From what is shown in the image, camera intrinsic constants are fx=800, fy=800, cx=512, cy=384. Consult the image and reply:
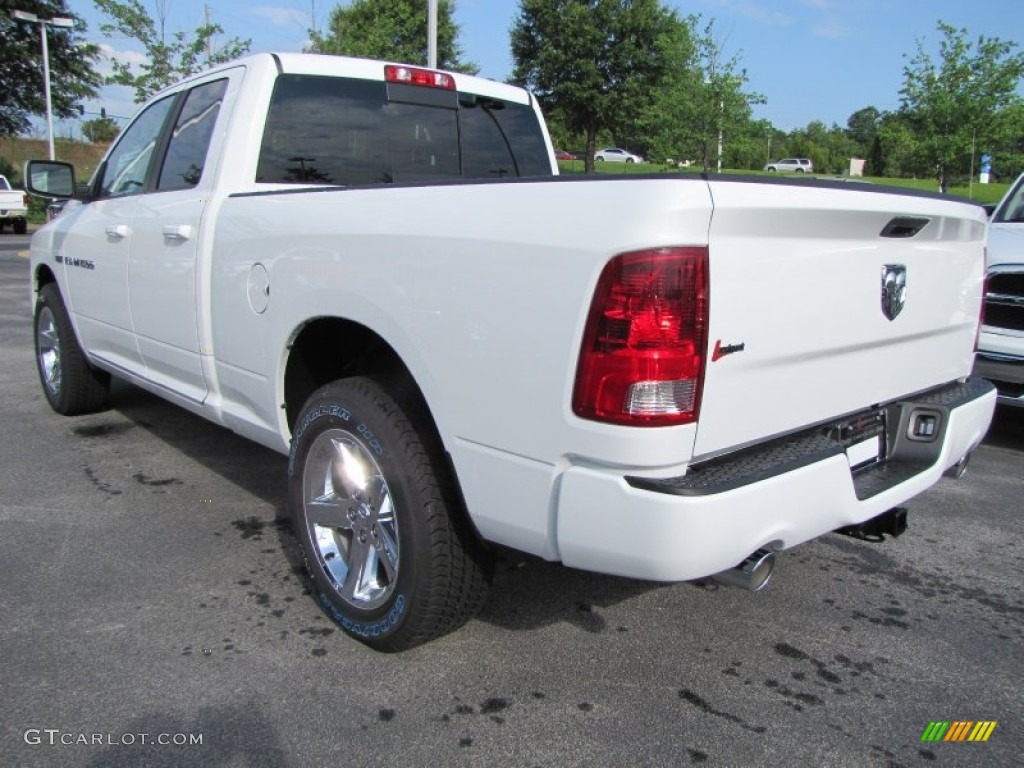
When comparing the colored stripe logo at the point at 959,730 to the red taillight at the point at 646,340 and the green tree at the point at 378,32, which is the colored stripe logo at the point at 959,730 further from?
the green tree at the point at 378,32

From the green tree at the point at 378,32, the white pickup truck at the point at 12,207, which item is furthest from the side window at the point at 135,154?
the white pickup truck at the point at 12,207

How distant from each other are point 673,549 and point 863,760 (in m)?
0.94

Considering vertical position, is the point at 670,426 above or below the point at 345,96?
below

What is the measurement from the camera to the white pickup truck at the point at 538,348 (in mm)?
1879

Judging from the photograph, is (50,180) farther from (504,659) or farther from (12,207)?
(12,207)

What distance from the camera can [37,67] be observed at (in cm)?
3434

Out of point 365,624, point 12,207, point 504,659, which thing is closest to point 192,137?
point 365,624

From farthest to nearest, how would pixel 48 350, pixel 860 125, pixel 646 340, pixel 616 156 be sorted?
pixel 860 125, pixel 616 156, pixel 48 350, pixel 646 340

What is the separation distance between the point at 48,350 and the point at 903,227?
17.9 ft

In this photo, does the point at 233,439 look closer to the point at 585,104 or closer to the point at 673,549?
the point at 673,549

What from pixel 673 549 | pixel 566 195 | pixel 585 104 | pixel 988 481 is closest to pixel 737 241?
pixel 566 195

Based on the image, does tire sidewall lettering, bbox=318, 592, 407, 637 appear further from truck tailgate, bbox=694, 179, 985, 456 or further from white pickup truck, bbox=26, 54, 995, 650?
truck tailgate, bbox=694, 179, 985, 456

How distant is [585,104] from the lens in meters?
32.5

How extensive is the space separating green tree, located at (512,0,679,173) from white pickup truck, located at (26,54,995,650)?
2949 centimetres
